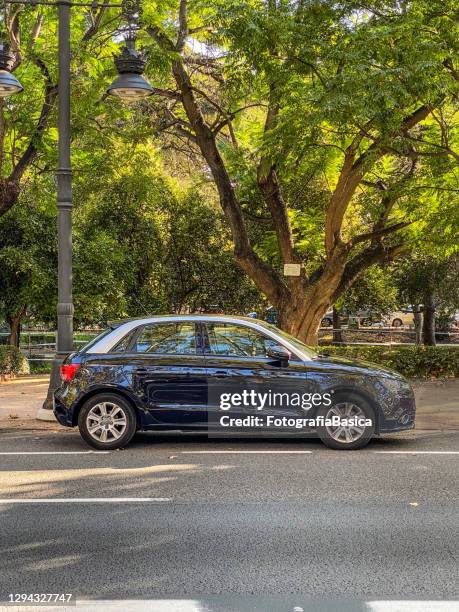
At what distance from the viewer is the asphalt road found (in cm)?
456

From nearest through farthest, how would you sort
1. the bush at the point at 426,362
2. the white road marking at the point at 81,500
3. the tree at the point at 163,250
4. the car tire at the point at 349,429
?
the white road marking at the point at 81,500
the car tire at the point at 349,429
the bush at the point at 426,362
the tree at the point at 163,250

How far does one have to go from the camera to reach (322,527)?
5.73 meters

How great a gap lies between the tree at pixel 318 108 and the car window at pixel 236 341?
12.7 feet

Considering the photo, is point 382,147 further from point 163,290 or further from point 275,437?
point 163,290

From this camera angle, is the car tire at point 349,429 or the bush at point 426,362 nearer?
the car tire at point 349,429

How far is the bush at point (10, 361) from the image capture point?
1773 centimetres

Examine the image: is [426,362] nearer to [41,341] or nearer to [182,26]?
[182,26]

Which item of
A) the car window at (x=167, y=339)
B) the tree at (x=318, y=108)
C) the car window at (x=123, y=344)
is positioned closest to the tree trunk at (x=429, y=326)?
the tree at (x=318, y=108)

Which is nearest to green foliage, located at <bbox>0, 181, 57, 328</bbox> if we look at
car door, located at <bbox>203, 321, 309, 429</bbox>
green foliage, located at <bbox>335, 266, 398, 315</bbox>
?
green foliage, located at <bbox>335, 266, 398, 315</bbox>

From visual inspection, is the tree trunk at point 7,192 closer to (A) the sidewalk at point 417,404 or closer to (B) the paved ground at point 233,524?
(A) the sidewalk at point 417,404

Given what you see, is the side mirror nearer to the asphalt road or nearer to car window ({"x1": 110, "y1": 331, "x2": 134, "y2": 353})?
the asphalt road

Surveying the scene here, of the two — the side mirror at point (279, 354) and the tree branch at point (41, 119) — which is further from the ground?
the tree branch at point (41, 119)

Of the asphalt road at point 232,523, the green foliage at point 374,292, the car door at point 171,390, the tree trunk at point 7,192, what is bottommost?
the asphalt road at point 232,523

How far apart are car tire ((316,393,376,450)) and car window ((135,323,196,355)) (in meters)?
1.87
